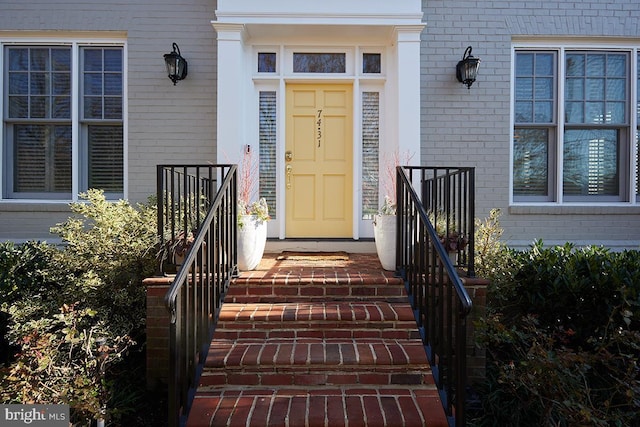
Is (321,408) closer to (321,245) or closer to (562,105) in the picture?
(321,245)

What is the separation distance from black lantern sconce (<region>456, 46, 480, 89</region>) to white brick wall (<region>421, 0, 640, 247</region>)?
0.09 meters

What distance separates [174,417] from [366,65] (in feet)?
14.4

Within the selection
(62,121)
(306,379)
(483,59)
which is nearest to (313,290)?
(306,379)

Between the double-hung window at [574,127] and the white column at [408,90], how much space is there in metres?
1.46

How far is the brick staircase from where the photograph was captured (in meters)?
2.70

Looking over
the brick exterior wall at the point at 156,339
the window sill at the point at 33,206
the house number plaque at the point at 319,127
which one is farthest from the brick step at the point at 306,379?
the window sill at the point at 33,206

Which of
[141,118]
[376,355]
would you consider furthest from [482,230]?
[141,118]

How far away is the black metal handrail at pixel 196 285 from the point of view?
2469 millimetres

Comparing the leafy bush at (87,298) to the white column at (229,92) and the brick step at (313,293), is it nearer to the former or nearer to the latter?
the brick step at (313,293)

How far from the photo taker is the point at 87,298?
3.61m

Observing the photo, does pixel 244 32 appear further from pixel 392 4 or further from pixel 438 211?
pixel 438 211

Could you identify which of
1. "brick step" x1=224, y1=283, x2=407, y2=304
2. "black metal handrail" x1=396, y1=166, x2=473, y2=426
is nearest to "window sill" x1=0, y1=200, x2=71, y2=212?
"brick step" x1=224, y1=283, x2=407, y2=304

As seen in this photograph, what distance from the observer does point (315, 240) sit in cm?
519

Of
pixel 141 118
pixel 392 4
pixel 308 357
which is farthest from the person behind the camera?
pixel 141 118
